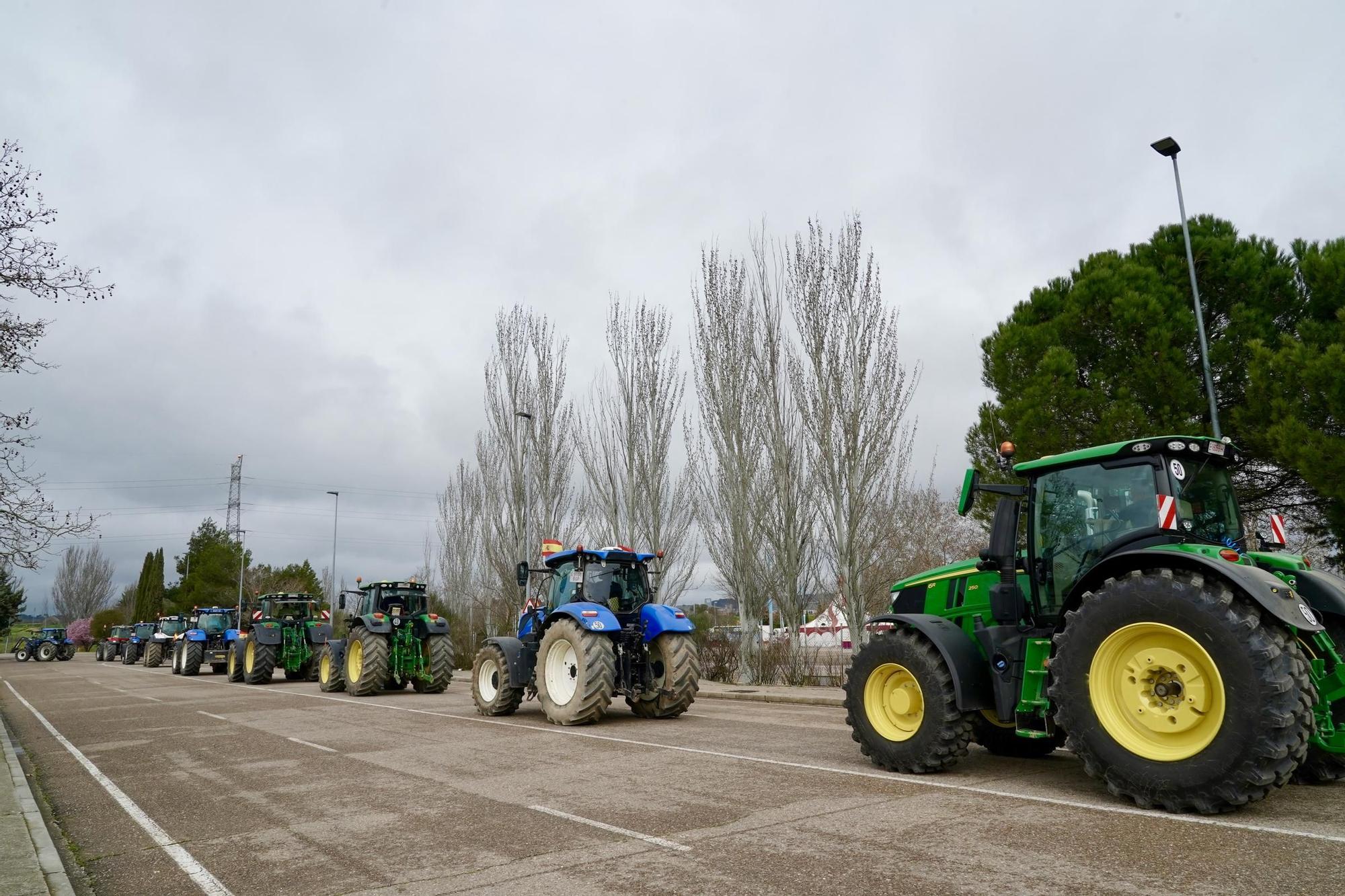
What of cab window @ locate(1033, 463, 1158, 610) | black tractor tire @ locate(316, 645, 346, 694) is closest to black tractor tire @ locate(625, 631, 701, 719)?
cab window @ locate(1033, 463, 1158, 610)

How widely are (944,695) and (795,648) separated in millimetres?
13142

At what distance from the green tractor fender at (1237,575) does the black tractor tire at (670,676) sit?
684 cm

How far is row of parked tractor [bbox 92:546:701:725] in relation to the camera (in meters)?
11.7

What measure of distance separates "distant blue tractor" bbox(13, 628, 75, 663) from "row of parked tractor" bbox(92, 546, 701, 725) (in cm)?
4526

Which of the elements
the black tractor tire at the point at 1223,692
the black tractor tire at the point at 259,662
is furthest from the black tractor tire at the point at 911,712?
the black tractor tire at the point at 259,662

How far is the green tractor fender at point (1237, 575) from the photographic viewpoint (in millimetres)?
5277

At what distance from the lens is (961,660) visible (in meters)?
7.01

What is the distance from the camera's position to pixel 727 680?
858 inches

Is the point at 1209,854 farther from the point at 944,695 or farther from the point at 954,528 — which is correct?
the point at 954,528

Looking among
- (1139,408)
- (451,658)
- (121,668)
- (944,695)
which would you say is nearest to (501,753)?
(944,695)

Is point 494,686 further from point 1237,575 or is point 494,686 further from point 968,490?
point 1237,575

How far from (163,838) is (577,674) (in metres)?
5.88

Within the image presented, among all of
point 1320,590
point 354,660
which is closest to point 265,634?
point 354,660

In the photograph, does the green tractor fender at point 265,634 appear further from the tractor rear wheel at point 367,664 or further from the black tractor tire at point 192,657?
the black tractor tire at point 192,657
